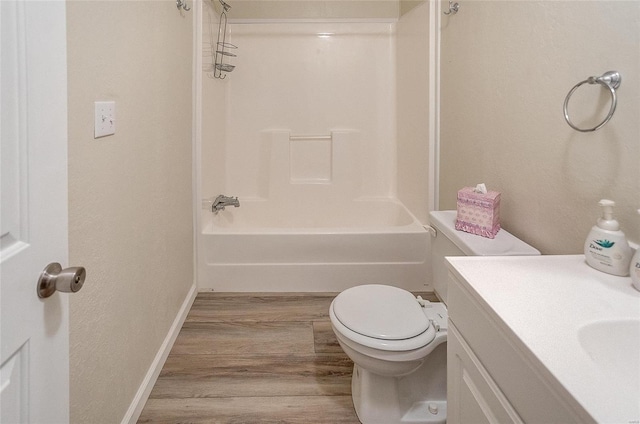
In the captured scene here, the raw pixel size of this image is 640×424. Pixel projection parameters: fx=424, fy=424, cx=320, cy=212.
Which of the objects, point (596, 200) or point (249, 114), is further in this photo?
point (249, 114)

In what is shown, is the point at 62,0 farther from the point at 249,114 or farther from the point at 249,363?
the point at 249,114

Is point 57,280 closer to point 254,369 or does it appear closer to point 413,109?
point 254,369

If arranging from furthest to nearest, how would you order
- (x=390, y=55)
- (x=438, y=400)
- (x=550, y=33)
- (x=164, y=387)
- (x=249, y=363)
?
1. (x=390, y=55)
2. (x=249, y=363)
3. (x=164, y=387)
4. (x=438, y=400)
5. (x=550, y=33)

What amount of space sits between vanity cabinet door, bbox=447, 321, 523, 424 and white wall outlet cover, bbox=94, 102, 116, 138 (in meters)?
1.12

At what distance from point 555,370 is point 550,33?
1206 mm

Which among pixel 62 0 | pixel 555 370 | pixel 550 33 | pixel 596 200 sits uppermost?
pixel 550 33

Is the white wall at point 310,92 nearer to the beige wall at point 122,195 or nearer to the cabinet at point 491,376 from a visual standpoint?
the beige wall at point 122,195

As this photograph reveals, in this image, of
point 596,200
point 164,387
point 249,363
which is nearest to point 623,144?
point 596,200

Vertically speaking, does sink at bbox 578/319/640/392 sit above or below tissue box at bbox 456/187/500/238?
below

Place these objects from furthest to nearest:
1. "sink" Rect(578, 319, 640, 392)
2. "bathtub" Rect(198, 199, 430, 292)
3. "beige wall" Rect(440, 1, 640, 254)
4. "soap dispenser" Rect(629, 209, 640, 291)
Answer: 1. "bathtub" Rect(198, 199, 430, 292)
2. "beige wall" Rect(440, 1, 640, 254)
3. "soap dispenser" Rect(629, 209, 640, 291)
4. "sink" Rect(578, 319, 640, 392)

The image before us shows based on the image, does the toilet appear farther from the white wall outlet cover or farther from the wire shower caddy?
the wire shower caddy

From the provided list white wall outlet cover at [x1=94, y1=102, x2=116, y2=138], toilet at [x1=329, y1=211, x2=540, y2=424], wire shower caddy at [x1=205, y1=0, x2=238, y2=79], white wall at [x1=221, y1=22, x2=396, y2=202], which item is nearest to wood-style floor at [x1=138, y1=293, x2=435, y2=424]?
toilet at [x1=329, y1=211, x2=540, y2=424]

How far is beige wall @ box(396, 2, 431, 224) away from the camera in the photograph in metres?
2.71

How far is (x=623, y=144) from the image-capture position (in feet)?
3.55
